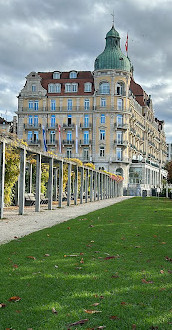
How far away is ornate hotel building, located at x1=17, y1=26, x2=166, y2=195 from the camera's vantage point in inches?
3031

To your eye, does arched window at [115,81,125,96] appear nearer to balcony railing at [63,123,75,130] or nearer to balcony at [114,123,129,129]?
balcony at [114,123,129,129]

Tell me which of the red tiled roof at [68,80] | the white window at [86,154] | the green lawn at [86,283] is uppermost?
the red tiled roof at [68,80]

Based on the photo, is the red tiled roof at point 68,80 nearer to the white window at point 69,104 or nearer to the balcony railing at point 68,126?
the white window at point 69,104

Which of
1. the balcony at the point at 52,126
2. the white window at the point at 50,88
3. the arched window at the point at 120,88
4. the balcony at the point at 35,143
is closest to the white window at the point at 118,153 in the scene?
the arched window at the point at 120,88

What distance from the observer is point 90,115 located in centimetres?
7788

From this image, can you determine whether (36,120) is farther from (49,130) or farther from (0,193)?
(0,193)

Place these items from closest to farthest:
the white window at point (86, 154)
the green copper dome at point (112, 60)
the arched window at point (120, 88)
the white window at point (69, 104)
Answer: the green copper dome at point (112, 60) → the white window at point (86, 154) → the arched window at point (120, 88) → the white window at point (69, 104)

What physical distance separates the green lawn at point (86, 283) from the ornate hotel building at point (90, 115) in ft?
220

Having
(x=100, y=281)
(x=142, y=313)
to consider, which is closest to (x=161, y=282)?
(x=100, y=281)

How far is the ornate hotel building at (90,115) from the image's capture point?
7700 centimetres

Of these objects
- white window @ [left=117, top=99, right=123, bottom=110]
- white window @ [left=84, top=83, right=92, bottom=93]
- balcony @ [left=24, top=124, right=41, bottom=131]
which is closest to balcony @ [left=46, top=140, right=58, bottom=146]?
balcony @ [left=24, top=124, right=41, bottom=131]

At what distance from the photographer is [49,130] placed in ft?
258

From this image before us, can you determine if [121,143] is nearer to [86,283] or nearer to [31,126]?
[31,126]

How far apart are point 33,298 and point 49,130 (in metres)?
74.3
